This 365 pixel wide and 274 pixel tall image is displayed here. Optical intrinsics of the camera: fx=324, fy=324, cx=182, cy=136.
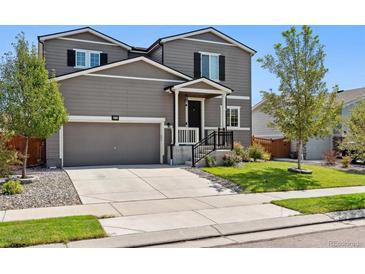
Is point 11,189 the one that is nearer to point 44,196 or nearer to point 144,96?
point 44,196

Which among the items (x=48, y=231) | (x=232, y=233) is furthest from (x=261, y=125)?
(x=48, y=231)

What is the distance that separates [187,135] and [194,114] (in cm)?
179

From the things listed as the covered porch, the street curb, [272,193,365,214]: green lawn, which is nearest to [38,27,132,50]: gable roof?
the covered porch

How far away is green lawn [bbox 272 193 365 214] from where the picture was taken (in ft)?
28.2

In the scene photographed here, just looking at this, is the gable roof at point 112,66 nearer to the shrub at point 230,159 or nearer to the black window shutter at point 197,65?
the black window shutter at point 197,65

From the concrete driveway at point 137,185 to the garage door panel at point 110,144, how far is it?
6.44ft

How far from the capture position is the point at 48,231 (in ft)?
20.6

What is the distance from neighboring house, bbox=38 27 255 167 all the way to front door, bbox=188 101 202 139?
0.06 metres

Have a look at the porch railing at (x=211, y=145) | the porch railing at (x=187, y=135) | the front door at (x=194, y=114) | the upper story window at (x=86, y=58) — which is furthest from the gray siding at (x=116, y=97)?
the upper story window at (x=86, y=58)

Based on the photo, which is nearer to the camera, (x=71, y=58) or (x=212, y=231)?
(x=212, y=231)

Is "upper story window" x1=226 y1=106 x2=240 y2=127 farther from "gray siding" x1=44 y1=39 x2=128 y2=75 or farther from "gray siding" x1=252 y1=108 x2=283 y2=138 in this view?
"gray siding" x1=44 y1=39 x2=128 y2=75

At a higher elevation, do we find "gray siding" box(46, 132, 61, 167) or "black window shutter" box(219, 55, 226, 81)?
"black window shutter" box(219, 55, 226, 81)

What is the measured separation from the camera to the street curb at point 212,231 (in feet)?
19.3
